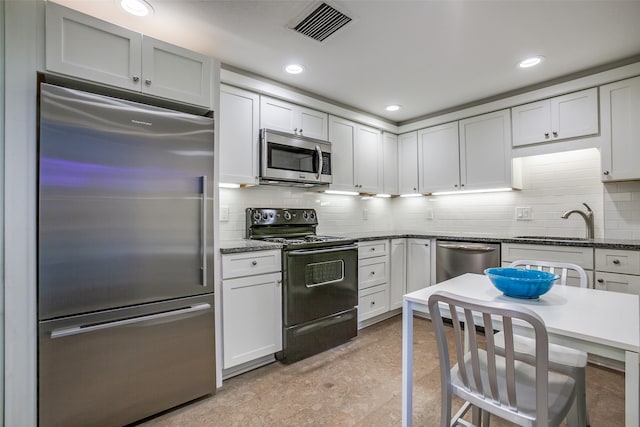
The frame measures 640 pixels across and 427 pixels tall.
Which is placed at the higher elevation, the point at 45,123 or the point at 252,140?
the point at 252,140

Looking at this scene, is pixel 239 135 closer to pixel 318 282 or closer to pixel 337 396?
pixel 318 282

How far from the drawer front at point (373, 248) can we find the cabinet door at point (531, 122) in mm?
1612

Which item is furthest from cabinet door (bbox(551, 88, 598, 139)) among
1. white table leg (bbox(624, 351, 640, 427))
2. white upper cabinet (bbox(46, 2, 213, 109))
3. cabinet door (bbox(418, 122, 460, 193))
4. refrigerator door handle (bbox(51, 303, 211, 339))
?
refrigerator door handle (bbox(51, 303, 211, 339))

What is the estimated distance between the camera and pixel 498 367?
4.27 ft

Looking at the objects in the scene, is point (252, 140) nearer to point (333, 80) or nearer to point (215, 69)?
point (215, 69)

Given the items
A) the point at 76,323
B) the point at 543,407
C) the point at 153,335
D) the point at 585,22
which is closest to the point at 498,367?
the point at 543,407

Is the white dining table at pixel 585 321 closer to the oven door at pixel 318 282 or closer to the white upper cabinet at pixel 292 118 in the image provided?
the oven door at pixel 318 282

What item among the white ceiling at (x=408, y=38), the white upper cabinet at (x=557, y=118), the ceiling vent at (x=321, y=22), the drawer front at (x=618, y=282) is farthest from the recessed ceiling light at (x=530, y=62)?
the drawer front at (x=618, y=282)

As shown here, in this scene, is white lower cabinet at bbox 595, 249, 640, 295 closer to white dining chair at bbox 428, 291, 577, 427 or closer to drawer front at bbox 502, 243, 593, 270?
drawer front at bbox 502, 243, 593, 270

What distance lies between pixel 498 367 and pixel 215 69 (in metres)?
2.29

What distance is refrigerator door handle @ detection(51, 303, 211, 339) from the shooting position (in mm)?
1485

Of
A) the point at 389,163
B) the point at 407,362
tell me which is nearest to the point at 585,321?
the point at 407,362

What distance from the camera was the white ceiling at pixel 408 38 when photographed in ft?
5.96

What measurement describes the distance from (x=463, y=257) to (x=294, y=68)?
233 cm
